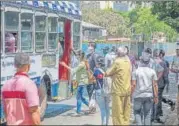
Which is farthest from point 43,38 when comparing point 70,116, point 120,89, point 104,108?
point 120,89

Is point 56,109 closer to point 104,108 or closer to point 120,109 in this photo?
point 104,108

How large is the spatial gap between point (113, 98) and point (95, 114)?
305 centimetres

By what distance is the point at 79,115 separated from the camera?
1296 centimetres

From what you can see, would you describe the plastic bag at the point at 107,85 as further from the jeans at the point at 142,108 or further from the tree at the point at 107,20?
the tree at the point at 107,20

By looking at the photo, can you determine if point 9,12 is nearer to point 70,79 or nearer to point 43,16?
point 43,16

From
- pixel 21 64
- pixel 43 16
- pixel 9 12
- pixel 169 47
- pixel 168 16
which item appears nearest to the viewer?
pixel 21 64

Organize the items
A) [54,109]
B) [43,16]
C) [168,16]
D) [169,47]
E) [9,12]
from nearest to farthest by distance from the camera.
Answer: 1. [9,12]
2. [43,16]
3. [54,109]
4. [168,16]
5. [169,47]

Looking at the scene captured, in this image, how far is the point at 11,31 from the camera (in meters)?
10.4

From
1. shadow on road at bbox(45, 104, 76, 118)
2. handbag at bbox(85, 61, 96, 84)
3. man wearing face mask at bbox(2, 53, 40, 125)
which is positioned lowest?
shadow on road at bbox(45, 104, 76, 118)

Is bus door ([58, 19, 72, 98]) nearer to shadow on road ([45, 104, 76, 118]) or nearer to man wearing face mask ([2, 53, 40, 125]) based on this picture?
shadow on road ([45, 104, 76, 118])

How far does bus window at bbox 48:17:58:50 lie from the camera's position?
12.9 m

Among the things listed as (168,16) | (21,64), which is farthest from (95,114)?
(168,16)

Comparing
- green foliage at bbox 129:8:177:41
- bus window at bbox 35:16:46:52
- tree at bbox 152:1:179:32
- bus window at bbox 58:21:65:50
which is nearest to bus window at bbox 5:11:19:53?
bus window at bbox 35:16:46:52

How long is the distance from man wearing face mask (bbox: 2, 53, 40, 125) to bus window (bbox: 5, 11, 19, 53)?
450 cm
